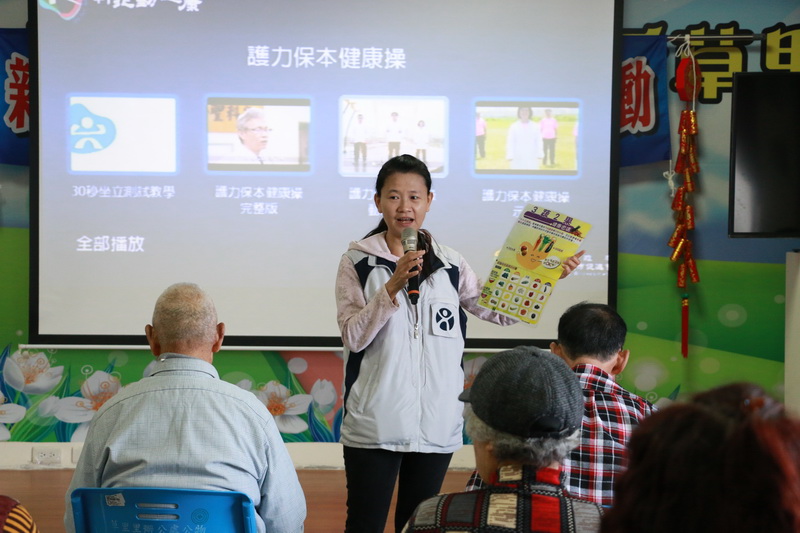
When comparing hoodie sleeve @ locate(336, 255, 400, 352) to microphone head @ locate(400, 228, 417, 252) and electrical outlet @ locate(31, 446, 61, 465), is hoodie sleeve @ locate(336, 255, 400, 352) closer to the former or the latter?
microphone head @ locate(400, 228, 417, 252)

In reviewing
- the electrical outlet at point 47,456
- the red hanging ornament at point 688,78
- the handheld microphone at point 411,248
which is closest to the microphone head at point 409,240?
the handheld microphone at point 411,248

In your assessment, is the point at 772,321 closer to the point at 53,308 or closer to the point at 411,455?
the point at 411,455

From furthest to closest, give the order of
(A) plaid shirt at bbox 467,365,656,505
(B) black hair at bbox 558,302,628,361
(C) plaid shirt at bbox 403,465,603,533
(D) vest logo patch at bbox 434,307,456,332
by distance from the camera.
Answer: (D) vest logo patch at bbox 434,307,456,332
(B) black hair at bbox 558,302,628,361
(A) plaid shirt at bbox 467,365,656,505
(C) plaid shirt at bbox 403,465,603,533

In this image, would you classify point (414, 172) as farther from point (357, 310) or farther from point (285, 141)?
point (285, 141)

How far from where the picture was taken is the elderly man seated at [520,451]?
119 centimetres

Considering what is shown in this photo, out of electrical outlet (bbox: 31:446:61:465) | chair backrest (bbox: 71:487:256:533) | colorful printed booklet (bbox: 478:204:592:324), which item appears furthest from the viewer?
electrical outlet (bbox: 31:446:61:465)

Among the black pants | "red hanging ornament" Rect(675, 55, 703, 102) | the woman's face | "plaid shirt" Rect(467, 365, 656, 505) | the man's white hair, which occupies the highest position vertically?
"red hanging ornament" Rect(675, 55, 703, 102)

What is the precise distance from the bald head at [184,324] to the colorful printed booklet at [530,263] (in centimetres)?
95

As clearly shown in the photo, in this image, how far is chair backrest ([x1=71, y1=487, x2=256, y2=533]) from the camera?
1549 mm

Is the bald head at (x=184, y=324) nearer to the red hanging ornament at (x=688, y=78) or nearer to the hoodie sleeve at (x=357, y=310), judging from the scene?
the hoodie sleeve at (x=357, y=310)

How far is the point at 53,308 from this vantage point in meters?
4.16

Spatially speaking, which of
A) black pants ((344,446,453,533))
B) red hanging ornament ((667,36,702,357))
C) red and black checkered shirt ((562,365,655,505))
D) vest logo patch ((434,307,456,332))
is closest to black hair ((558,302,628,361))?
red and black checkered shirt ((562,365,655,505))

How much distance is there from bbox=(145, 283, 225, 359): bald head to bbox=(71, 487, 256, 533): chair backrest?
0.37 m

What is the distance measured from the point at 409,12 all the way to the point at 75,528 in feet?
10.5
